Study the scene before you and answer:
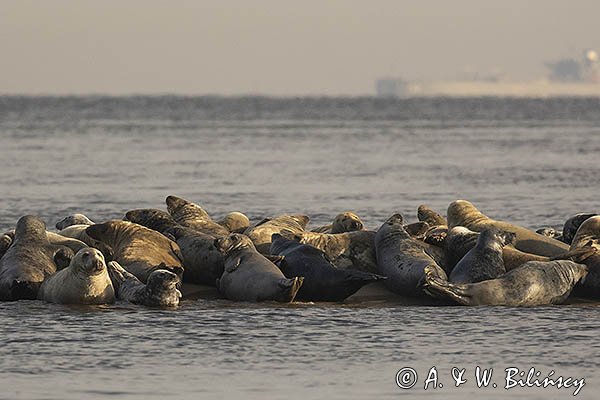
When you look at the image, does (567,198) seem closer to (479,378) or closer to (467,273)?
(467,273)

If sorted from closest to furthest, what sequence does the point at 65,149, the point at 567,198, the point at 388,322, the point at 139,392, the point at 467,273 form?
the point at 139,392
the point at 388,322
the point at 467,273
the point at 567,198
the point at 65,149

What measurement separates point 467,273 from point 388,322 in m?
1.49

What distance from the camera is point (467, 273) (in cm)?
1410

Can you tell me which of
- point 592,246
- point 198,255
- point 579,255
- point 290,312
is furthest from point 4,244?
point 592,246

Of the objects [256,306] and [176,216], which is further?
[176,216]

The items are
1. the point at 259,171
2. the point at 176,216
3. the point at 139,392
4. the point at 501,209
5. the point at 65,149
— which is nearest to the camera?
the point at 139,392

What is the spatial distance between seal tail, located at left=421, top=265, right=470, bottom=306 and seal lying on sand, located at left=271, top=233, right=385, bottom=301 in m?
0.51

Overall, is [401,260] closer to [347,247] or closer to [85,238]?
[347,247]

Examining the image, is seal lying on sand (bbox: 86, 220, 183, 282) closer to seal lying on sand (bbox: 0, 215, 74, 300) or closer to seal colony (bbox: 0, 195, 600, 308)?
seal colony (bbox: 0, 195, 600, 308)

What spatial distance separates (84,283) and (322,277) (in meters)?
2.25

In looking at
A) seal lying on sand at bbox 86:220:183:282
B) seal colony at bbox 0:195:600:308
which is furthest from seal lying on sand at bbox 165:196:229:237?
seal lying on sand at bbox 86:220:183:282

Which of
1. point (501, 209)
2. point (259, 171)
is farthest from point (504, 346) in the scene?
point (259, 171)

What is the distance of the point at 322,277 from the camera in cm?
1400

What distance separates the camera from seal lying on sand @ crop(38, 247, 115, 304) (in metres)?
13.6
